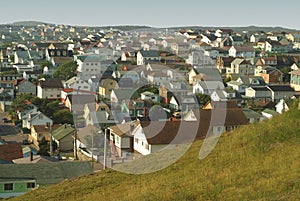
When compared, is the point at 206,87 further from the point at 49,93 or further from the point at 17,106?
the point at 17,106

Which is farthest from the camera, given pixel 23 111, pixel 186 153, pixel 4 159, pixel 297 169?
pixel 23 111

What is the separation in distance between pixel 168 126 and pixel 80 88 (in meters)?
9.34

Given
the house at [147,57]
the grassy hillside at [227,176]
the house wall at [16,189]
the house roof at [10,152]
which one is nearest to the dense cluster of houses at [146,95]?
the house at [147,57]

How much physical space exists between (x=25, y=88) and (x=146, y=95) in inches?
223

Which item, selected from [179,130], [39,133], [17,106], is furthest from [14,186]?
[17,106]

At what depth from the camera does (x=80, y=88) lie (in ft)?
56.9

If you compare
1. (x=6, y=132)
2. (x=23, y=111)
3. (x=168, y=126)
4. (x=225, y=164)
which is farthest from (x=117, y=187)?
(x=23, y=111)

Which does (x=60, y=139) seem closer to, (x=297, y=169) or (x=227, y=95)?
(x=227, y=95)

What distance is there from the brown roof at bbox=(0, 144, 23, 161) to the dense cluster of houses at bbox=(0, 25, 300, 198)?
0.12m

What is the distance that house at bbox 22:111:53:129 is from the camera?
489 inches

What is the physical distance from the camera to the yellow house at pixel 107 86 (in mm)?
16781

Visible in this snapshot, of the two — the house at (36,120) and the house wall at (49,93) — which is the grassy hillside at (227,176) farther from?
the house wall at (49,93)

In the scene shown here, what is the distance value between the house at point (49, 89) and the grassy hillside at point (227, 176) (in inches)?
485

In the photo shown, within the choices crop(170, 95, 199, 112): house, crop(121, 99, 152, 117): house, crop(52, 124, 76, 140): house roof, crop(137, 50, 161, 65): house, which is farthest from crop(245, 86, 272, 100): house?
crop(137, 50, 161, 65): house
